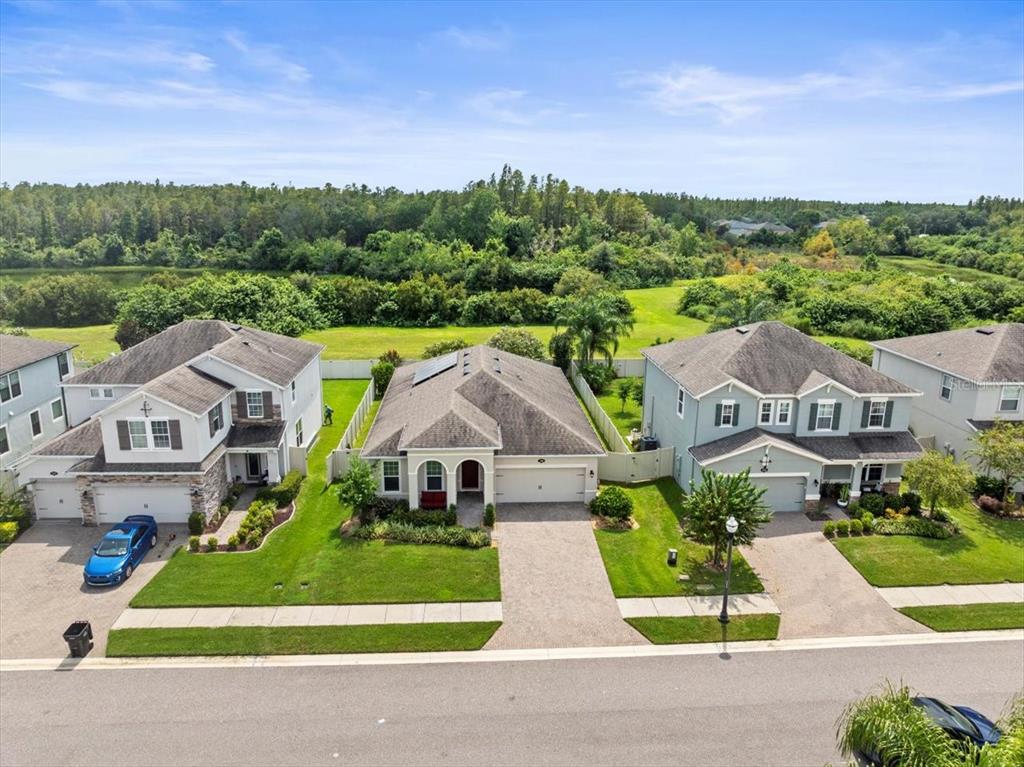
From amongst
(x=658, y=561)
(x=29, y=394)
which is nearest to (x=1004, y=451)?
(x=658, y=561)

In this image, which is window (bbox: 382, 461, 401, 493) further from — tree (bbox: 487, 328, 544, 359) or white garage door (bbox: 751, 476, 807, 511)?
tree (bbox: 487, 328, 544, 359)

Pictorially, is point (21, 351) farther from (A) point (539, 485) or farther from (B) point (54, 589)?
(A) point (539, 485)

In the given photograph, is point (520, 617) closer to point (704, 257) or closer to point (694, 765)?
point (694, 765)

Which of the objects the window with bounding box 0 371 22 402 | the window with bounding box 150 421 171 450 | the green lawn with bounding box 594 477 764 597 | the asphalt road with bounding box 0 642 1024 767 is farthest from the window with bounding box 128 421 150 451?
the green lawn with bounding box 594 477 764 597

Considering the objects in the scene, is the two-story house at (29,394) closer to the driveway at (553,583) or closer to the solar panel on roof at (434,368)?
the solar panel on roof at (434,368)

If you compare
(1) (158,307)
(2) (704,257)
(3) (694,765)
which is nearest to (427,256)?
(1) (158,307)
